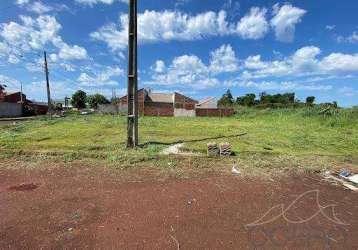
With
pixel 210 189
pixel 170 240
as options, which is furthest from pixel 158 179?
pixel 170 240

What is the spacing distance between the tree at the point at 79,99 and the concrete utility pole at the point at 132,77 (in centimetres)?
6898

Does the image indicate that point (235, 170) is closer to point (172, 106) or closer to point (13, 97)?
point (172, 106)

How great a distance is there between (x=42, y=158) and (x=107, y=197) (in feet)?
10.9

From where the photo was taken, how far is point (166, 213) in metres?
3.84

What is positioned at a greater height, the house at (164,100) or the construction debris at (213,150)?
the house at (164,100)

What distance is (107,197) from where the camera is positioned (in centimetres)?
439

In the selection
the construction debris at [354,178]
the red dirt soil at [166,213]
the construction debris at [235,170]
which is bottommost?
the red dirt soil at [166,213]

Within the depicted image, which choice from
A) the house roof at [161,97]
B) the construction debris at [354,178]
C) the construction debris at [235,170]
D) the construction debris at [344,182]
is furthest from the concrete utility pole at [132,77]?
the house roof at [161,97]

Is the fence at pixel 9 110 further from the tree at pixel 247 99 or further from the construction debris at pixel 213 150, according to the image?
the tree at pixel 247 99

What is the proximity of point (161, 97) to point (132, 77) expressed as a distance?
47419 millimetres

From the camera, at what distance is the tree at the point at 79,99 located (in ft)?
236

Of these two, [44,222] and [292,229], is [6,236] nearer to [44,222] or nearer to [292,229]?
[44,222]

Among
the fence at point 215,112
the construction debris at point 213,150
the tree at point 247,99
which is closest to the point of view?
the construction debris at point 213,150

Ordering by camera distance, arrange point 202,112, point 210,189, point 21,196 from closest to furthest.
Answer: point 21,196
point 210,189
point 202,112
